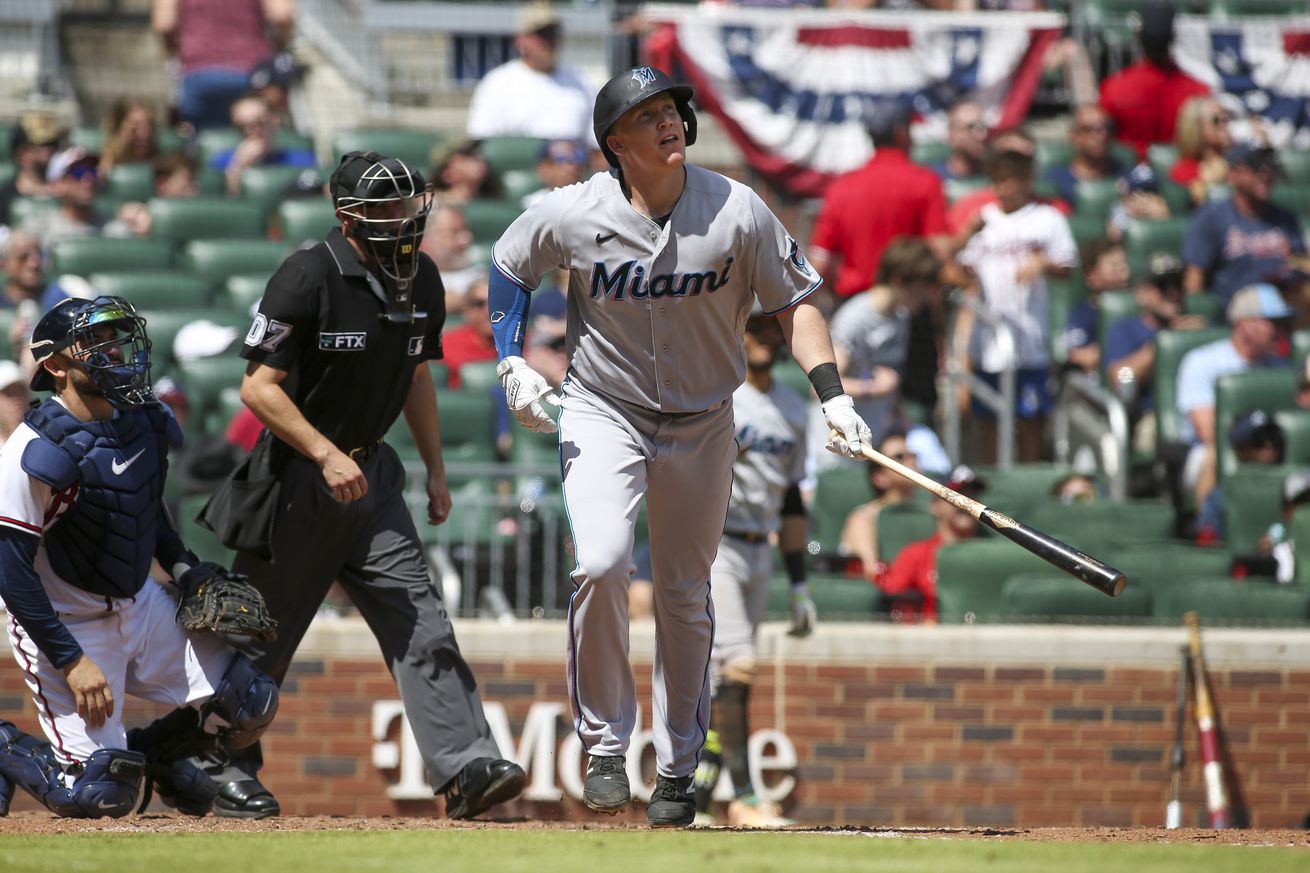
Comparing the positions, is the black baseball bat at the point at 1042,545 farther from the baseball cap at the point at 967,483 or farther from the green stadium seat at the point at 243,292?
the green stadium seat at the point at 243,292

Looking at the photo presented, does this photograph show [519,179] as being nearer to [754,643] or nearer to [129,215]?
[129,215]

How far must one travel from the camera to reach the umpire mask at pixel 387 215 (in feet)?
18.7

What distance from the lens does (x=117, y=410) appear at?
5.48 metres

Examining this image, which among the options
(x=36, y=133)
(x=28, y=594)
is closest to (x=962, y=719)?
(x=28, y=594)

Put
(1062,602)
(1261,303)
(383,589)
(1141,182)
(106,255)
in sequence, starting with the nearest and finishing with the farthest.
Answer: (383,589)
(1062,602)
(1261,303)
(106,255)
(1141,182)

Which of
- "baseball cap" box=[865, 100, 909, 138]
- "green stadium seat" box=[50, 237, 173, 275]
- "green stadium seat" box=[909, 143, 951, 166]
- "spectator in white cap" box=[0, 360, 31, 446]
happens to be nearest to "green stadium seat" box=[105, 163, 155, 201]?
"green stadium seat" box=[50, 237, 173, 275]

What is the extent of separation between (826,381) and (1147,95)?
8156 mm

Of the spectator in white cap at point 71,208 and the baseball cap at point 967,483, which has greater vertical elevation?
the spectator in white cap at point 71,208

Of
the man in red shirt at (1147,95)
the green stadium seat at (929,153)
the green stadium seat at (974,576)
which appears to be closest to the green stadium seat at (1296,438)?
the green stadium seat at (974,576)

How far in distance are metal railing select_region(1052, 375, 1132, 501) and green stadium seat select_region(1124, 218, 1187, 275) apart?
156 cm

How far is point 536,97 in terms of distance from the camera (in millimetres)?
12000

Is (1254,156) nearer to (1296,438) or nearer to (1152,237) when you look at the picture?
(1152,237)

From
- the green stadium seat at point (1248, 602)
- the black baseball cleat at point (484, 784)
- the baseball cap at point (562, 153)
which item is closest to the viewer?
the black baseball cleat at point (484, 784)

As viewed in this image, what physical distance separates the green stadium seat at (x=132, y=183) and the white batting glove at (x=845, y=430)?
7.44 meters
